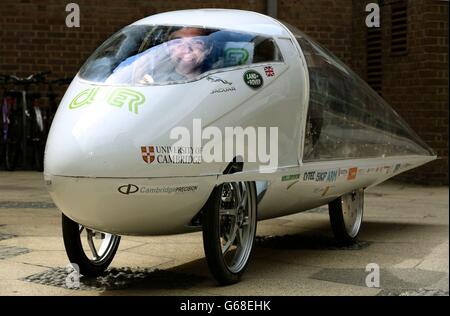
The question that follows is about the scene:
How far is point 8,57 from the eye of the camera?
12406mm

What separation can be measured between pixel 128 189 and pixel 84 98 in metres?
0.70

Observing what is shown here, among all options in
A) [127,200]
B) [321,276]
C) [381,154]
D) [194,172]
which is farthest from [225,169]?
[381,154]

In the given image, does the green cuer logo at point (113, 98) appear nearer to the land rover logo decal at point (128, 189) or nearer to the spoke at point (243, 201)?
the land rover logo decal at point (128, 189)

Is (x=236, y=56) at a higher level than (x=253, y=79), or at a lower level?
higher

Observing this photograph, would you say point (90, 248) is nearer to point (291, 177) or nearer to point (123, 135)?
point (123, 135)

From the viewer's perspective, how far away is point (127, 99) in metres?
4.30

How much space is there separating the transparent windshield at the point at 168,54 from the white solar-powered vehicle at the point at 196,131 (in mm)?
10

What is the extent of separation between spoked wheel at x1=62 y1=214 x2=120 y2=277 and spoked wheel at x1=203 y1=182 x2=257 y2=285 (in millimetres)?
880

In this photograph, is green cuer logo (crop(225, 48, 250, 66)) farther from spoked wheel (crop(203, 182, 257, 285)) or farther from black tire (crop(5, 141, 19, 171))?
black tire (crop(5, 141, 19, 171))

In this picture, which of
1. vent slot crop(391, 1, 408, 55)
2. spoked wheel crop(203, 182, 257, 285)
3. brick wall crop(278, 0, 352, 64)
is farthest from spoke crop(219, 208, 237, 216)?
vent slot crop(391, 1, 408, 55)

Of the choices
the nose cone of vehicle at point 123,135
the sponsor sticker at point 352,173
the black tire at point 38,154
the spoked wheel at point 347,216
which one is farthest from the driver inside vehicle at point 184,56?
the black tire at point 38,154

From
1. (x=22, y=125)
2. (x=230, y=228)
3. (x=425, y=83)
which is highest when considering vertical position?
(x=425, y=83)

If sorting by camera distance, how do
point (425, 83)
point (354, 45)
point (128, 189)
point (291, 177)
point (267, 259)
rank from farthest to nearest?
point (354, 45) < point (425, 83) < point (267, 259) < point (291, 177) < point (128, 189)

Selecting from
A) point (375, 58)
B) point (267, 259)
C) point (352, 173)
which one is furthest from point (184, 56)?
point (375, 58)
